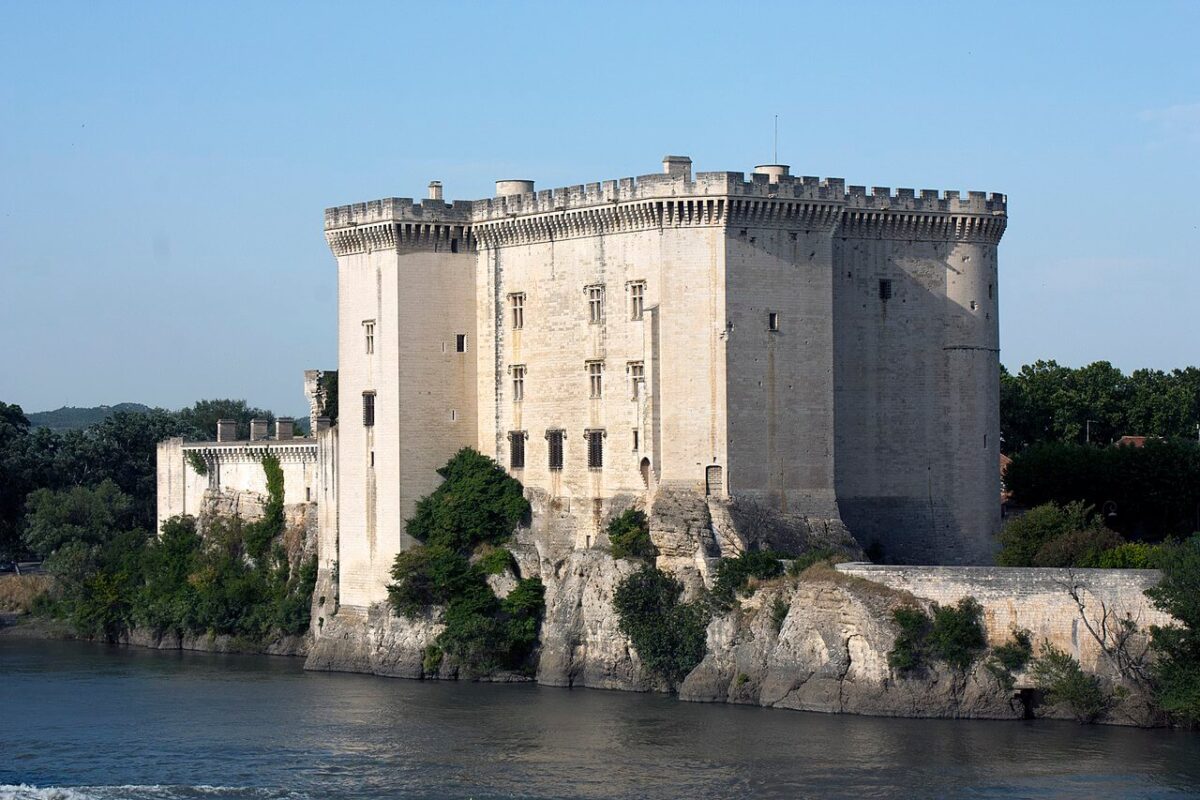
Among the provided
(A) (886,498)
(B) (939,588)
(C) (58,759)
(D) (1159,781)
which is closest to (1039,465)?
(A) (886,498)

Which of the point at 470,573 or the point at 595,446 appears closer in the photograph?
the point at 595,446

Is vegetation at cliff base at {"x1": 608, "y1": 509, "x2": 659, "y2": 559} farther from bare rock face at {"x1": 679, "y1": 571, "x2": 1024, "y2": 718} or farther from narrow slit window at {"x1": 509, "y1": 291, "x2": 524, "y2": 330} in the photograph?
narrow slit window at {"x1": 509, "y1": 291, "x2": 524, "y2": 330}

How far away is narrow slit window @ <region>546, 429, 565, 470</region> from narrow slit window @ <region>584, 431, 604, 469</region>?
3.84ft

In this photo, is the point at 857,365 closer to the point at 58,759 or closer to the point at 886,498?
A: the point at 886,498

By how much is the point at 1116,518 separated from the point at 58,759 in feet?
112

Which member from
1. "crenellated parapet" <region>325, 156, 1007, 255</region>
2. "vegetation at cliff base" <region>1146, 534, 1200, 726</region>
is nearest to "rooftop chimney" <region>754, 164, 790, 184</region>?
"crenellated parapet" <region>325, 156, 1007, 255</region>

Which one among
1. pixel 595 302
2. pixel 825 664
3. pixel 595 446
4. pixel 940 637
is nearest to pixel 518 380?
pixel 595 446

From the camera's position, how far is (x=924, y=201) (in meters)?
68.2

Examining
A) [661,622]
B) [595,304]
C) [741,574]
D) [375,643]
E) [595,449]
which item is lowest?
[375,643]

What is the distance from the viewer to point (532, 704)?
60375mm

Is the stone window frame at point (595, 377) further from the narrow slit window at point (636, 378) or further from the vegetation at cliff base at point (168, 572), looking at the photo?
the vegetation at cliff base at point (168, 572)

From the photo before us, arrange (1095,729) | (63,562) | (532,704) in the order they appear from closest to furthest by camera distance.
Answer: (1095,729), (532,704), (63,562)

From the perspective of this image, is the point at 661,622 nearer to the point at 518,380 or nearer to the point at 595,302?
the point at 595,302

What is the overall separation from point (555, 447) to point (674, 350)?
548cm
